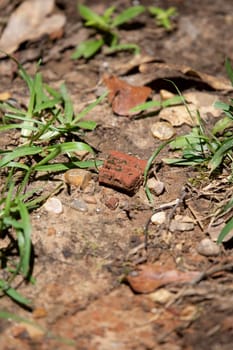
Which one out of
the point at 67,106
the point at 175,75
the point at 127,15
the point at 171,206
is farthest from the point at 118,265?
the point at 127,15

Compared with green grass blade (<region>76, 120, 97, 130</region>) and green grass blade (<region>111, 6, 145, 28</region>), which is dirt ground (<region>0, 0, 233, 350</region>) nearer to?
green grass blade (<region>76, 120, 97, 130</region>)

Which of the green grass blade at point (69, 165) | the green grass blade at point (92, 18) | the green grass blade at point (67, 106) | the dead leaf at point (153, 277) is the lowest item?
the dead leaf at point (153, 277)

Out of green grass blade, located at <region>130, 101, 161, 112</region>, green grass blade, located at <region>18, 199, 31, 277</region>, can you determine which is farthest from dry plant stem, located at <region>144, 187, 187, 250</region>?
green grass blade, located at <region>130, 101, 161, 112</region>

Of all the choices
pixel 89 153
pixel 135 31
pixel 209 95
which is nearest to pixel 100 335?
pixel 89 153

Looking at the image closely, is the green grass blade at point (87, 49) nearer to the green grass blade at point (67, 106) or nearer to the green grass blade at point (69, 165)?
the green grass blade at point (67, 106)

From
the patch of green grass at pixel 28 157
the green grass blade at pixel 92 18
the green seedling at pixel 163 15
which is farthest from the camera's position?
the green seedling at pixel 163 15

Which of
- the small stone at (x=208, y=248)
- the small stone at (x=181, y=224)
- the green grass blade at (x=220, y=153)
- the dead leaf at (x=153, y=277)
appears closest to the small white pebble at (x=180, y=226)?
the small stone at (x=181, y=224)

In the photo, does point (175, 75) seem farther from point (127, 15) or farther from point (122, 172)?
point (122, 172)
